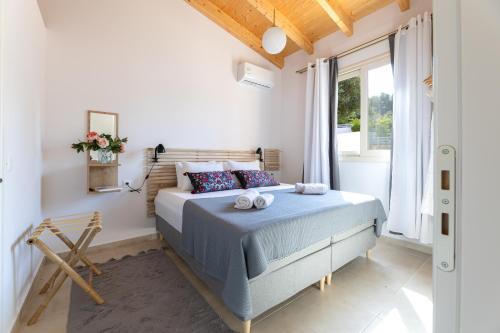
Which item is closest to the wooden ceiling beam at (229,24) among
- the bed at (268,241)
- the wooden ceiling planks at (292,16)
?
the wooden ceiling planks at (292,16)

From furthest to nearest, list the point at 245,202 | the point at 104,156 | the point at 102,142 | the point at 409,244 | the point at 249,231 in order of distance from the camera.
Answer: the point at 409,244
the point at 104,156
the point at 102,142
the point at 245,202
the point at 249,231

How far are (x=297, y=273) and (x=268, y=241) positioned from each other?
0.42 meters

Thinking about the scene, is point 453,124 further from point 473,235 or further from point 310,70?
point 310,70

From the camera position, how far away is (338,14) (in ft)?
9.43

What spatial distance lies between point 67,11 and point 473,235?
11.3 ft

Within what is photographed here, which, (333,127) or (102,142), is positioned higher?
(333,127)

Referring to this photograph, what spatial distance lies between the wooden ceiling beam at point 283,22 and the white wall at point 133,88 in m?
0.72

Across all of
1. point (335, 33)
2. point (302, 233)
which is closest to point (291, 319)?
point (302, 233)

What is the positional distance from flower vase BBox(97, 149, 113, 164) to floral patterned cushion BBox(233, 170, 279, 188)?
4.87 ft

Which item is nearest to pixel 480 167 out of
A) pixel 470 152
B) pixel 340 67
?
pixel 470 152

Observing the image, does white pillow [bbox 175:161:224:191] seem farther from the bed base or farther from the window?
the window

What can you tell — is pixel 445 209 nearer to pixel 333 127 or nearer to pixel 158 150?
pixel 158 150

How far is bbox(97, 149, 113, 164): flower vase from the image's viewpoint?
2.32m

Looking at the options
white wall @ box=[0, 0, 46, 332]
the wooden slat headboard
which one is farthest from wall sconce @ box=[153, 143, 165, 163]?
white wall @ box=[0, 0, 46, 332]
